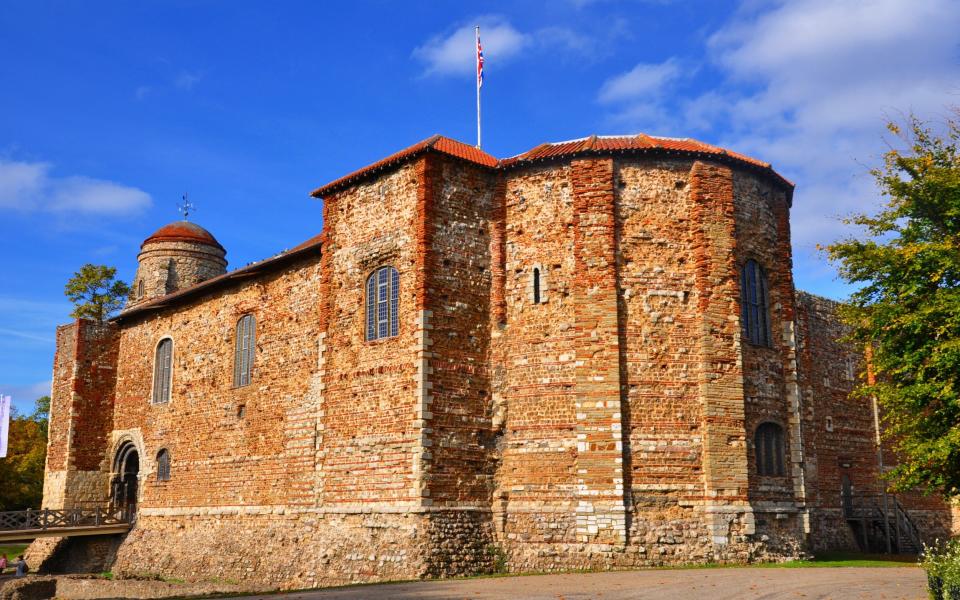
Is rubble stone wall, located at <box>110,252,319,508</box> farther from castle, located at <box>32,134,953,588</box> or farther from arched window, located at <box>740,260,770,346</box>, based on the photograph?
arched window, located at <box>740,260,770,346</box>

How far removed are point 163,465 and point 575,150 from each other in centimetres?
1756

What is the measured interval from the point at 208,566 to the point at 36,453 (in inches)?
972

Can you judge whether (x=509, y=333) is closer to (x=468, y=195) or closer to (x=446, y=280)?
(x=446, y=280)

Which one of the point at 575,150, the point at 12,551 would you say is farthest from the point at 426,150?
the point at 12,551

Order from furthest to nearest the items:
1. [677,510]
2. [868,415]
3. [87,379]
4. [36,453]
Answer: [36,453]
[87,379]
[868,415]
[677,510]

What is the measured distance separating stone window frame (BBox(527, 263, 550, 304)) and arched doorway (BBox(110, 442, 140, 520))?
18.2 meters

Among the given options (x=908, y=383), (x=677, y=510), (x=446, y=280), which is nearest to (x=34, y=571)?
(x=446, y=280)

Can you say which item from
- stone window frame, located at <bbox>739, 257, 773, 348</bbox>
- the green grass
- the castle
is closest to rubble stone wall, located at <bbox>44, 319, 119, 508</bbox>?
the green grass

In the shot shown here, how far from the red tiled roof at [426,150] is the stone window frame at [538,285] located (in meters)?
2.80

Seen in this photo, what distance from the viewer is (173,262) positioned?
129 ft

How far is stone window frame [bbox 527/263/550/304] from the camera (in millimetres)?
20203

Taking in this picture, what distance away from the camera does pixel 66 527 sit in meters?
28.9

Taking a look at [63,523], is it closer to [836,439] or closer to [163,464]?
[163,464]

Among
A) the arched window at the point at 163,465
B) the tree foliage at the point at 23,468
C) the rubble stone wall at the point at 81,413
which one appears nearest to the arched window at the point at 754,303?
the arched window at the point at 163,465
